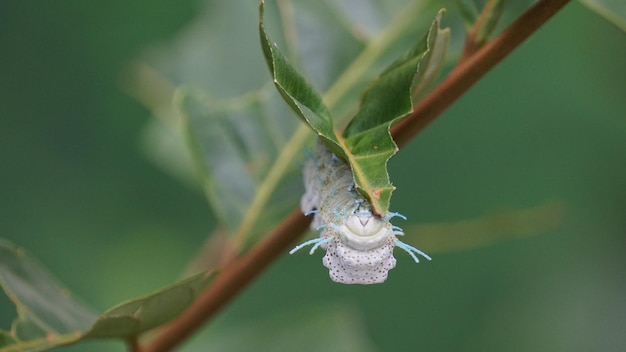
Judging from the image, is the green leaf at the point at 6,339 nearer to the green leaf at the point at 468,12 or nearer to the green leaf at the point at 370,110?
the green leaf at the point at 370,110

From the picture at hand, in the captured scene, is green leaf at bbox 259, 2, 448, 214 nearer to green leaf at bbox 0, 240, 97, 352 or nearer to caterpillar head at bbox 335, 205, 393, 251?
caterpillar head at bbox 335, 205, 393, 251

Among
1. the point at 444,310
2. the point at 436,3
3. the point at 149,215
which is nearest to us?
the point at 436,3

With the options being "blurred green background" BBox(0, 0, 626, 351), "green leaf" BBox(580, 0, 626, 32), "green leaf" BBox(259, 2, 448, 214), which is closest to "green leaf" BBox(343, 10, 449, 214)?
"green leaf" BBox(259, 2, 448, 214)

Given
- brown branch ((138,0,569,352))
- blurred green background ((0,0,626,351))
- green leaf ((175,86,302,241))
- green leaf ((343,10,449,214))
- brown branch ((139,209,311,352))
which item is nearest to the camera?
green leaf ((343,10,449,214))

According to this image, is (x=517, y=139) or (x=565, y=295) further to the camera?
(x=517, y=139)

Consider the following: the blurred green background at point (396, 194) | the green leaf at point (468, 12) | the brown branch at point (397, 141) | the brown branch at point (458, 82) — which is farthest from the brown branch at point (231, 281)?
the blurred green background at point (396, 194)

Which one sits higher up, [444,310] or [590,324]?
[444,310]

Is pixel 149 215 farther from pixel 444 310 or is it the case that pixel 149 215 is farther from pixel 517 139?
pixel 517 139

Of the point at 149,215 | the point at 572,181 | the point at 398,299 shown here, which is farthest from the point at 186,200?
the point at 572,181
